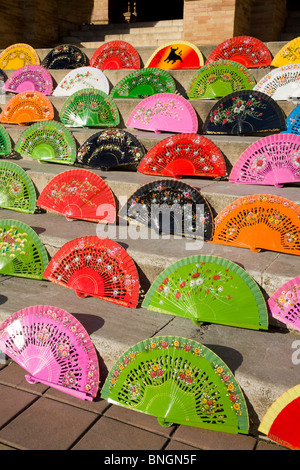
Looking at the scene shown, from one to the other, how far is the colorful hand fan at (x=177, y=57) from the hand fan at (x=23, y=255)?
3.28 metres

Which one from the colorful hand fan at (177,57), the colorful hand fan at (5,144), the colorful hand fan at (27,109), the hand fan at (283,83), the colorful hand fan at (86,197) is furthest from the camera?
the colorful hand fan at (177,57)

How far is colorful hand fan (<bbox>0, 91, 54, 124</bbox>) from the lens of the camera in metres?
4.66

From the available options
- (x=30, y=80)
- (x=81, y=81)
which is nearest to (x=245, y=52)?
(x=81, y=81)

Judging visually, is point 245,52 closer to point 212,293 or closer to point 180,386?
→ point 212,293

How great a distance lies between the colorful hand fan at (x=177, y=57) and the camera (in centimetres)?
512

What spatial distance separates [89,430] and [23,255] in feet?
4.41

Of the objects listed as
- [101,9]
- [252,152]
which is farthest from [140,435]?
[101,9]

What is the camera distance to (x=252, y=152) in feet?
10.0

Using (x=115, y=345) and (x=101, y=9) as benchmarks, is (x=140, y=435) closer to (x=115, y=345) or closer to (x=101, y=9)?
(x=115, y=345)

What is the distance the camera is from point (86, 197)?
318 centimetres

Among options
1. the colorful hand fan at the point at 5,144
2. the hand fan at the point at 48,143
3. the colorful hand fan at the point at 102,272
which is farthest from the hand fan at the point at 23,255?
the colorful hand fan at the point at 5,144

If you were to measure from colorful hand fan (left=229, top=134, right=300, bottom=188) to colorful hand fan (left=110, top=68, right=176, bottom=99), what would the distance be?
1.78 m

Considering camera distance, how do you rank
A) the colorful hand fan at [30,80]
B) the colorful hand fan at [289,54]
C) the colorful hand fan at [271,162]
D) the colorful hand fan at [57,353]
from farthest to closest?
the colorful hand fan at [30,80] → the colorful hand fan at [289,54] → the colorful hand fan at [271,162] → the colorful hand fan at [57,353]

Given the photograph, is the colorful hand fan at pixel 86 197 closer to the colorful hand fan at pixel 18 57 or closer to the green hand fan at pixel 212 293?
the green hand fan at pixel 212 293
